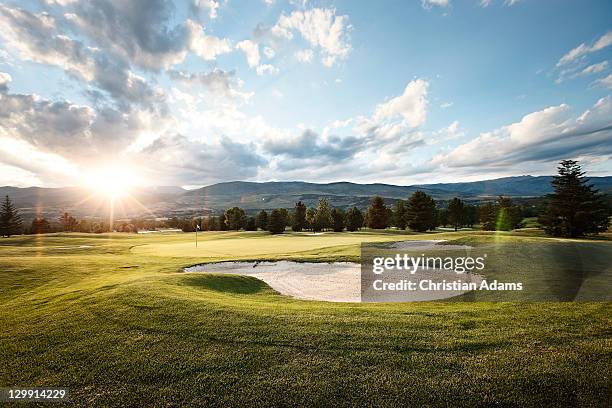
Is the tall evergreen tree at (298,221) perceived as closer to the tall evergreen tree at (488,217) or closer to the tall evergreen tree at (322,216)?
the tall evergreen tree at (322,216)

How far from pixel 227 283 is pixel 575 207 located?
46356 mm

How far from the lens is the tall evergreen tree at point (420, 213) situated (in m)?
67.1

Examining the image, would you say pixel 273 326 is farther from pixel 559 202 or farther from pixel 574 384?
pixel 559 202

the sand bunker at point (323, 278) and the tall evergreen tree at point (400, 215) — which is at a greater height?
the tall evergreen tree at point (400, 215)

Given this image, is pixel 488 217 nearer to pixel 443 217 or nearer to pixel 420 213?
pixel 443 217

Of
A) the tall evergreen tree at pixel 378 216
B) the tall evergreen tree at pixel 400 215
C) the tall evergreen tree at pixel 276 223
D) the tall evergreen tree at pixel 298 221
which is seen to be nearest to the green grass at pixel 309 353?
the tall evergreen tree at pixel 276 223

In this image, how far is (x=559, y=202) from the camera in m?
41.5

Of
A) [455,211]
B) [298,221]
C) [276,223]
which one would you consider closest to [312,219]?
[298,221]

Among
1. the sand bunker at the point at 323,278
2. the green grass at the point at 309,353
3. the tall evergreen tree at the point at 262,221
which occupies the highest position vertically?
the tall evergreen tree at the point at 262,221

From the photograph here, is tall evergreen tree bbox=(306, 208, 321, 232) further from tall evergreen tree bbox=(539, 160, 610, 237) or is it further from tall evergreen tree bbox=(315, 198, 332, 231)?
tall evergreen tree bbox=(539, 160, 610, 237)

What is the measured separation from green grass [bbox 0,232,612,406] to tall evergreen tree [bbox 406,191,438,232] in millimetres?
59235

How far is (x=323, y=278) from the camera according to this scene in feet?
67.5

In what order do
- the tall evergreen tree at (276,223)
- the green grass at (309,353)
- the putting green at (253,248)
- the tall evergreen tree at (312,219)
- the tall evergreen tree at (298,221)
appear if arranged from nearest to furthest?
the green grass at (309,353) < the putting green at (253,248) < the tall evergreen tree at (276,223) < the tall evergreen tree at (312,219) < the tall evergreen tree at (298,221)

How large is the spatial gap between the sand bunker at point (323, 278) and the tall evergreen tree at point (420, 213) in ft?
158
